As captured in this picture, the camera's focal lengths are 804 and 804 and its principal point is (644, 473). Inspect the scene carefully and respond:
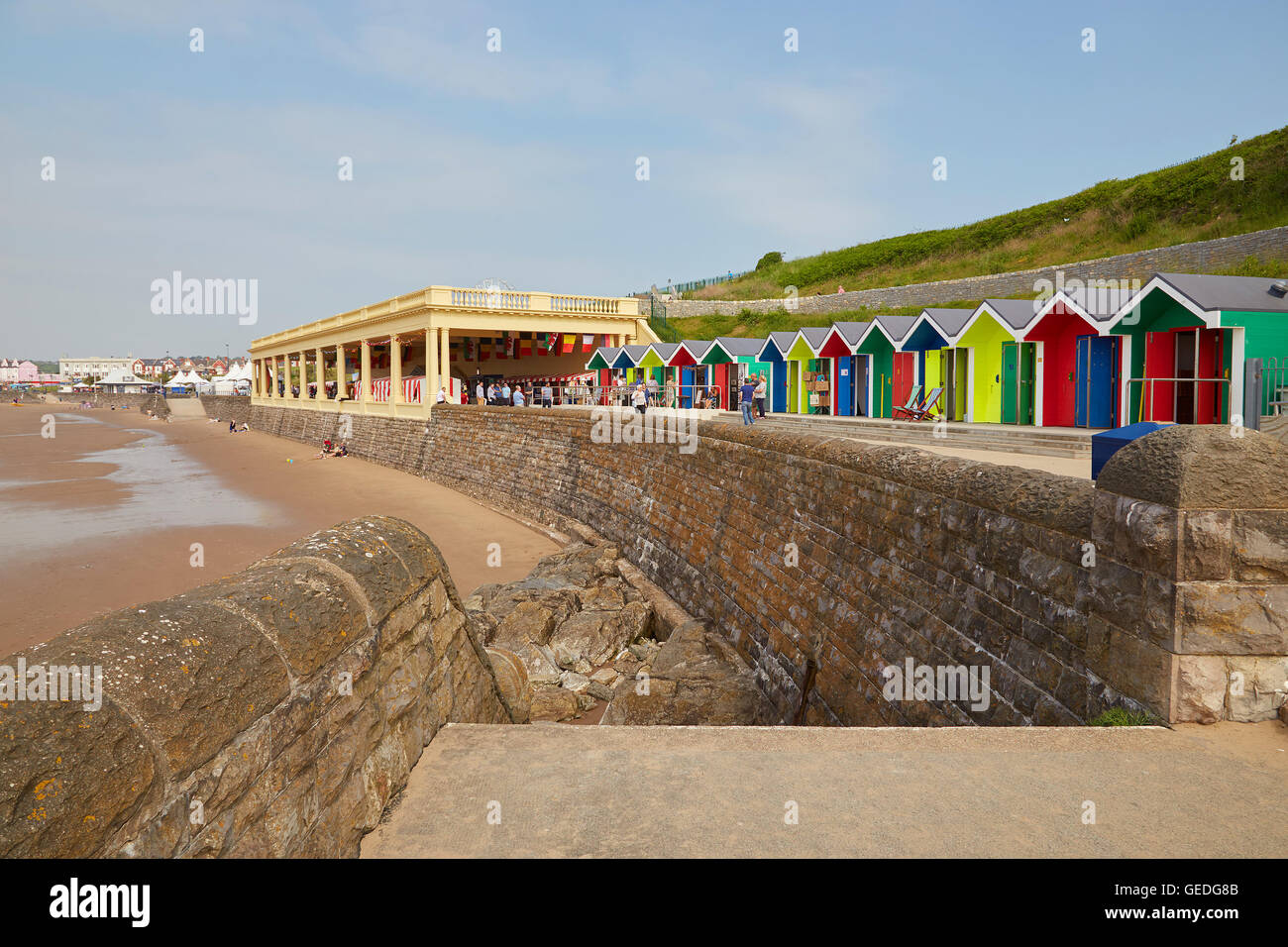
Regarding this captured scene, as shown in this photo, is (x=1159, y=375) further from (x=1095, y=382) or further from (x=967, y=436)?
(x=967, y=436)

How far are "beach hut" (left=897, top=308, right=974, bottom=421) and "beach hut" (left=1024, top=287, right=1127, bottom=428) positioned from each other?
6.14ft

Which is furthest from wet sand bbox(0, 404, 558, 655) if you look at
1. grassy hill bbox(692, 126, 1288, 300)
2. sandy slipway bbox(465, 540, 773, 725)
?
grassy hill bbox(692, 126, 1288, 300)

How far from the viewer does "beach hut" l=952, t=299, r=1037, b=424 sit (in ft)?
61.0

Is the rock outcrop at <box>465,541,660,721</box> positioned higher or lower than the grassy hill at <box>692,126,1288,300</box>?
lower

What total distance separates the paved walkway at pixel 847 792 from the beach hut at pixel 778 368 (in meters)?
25.1

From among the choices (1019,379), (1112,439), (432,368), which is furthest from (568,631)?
(432,368)

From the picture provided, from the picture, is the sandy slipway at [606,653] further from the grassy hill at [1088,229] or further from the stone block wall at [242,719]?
the grassy hill at [1088,229]

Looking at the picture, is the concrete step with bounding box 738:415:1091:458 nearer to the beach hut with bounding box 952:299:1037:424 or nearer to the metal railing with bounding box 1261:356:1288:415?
the beach hut with bounding box 952:299:1037:424

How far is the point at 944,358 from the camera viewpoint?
850 inches

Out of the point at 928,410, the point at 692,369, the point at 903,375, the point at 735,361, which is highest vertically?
the point at 735,361

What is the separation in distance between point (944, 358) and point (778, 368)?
836 centimetres

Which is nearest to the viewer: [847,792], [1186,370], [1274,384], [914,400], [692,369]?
[847,792]

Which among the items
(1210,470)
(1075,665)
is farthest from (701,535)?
(1210,470)

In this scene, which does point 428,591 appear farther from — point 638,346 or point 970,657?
point 638,346
